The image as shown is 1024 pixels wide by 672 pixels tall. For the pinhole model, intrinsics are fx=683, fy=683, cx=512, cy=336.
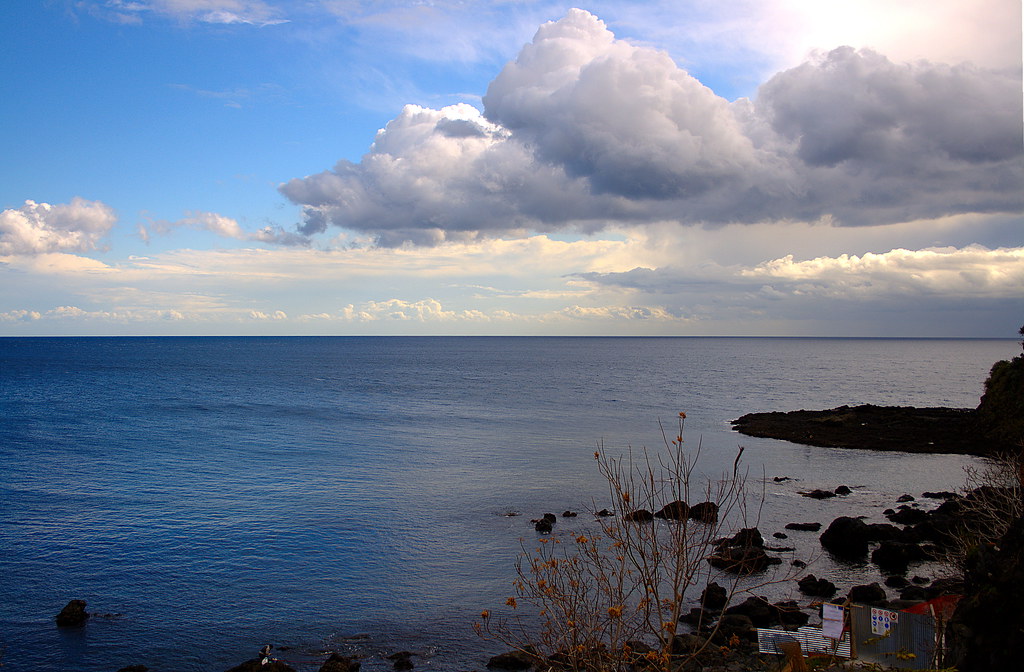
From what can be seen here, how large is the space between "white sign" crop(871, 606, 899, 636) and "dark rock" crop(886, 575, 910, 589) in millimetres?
12850

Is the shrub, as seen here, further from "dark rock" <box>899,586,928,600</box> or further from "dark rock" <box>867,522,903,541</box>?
"dark rock" <box>867,522,903,541</box>

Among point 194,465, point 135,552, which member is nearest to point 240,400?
point 194,465

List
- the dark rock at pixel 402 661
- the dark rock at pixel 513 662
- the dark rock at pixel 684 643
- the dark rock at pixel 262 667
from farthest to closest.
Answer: the dark rock at pixel 402 661 < the dark rock at pixel 513 662 < the dark rock at pixel 684 643 < the dark rock at pixel 262 667

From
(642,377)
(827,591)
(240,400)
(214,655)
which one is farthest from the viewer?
(642,377)

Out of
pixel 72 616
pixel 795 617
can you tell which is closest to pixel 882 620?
pixel 795 617

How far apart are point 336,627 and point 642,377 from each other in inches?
4618

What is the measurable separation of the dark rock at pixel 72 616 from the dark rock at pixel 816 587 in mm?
24434

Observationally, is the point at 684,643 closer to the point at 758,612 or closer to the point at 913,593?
the point at 758,612

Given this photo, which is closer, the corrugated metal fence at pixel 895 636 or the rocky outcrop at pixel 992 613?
the rocky outcrop at pixel 992 613

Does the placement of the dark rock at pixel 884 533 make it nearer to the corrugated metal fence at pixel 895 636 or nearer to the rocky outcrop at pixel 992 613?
the corrugated metal fence at pixel 895 636

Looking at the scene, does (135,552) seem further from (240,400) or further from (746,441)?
(240,400)

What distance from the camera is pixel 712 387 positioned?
112312 millimetres

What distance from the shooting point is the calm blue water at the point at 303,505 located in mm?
21844

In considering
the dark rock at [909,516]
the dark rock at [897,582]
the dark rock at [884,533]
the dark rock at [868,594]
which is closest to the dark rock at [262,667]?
the dark rock at [868,594]
